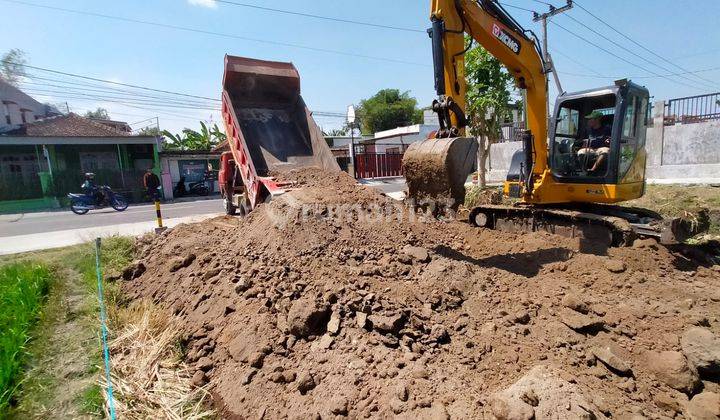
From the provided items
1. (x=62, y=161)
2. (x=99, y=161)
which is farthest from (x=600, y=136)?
(x=62, y=161)

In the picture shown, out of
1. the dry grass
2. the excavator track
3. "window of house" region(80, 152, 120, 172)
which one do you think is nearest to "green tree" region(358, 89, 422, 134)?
"window of house" region(80, 152, 120, 172)

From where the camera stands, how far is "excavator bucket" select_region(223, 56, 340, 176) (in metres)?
7.54

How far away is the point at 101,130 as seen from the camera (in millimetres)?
21359

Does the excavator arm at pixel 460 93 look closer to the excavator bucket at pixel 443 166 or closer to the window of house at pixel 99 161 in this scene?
the excavator bucket at pixel 443 166

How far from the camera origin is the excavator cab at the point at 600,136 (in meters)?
5.29

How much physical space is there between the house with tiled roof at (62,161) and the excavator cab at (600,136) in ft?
66.0

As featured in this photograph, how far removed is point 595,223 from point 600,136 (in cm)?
127

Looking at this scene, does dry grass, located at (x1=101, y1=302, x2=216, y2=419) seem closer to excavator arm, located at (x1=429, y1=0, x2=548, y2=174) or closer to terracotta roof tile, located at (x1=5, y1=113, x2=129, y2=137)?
excavator arm, located at (x1=429, y1=0, x2=548, y2=174)

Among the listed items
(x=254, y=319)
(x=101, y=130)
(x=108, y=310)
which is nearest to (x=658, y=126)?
(x=254, y=319)

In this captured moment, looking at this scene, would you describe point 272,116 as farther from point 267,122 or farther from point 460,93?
point 460,93

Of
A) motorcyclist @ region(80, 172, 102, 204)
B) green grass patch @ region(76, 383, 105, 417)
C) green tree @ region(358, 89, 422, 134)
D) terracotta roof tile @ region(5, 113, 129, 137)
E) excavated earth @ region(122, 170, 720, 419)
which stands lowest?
green grass patch @ region(76, 383, 105, 417)

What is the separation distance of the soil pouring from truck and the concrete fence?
10.9 m

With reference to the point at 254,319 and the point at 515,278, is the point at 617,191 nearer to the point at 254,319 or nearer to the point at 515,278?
the point at 515,278

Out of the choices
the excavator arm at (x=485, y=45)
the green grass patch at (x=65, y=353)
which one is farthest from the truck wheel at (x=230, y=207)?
the excavator arm at (x=485, y=45)
